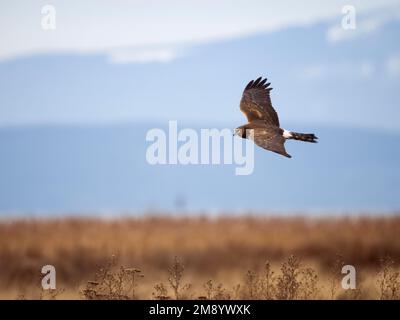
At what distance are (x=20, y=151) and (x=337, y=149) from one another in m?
35.2

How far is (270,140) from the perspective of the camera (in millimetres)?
11484

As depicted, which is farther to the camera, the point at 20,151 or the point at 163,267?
the point at 20,151

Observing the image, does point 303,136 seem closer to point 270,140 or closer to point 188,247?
point 270,140

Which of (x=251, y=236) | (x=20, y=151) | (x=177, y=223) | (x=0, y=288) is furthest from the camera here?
(x=20, y=151)

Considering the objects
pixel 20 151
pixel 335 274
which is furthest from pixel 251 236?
pixel 20 151

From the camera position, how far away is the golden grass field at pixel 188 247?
15773mm

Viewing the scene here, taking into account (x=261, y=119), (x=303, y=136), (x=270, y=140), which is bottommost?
(x=270, y=140)

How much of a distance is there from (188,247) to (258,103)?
675cm

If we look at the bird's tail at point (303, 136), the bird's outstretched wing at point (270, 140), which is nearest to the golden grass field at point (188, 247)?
the bird's tail at point (303, 136)

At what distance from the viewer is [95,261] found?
17625 mm

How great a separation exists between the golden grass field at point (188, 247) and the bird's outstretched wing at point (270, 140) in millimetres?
2091

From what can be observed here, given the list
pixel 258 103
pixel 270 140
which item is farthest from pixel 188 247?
pixel 270 140
